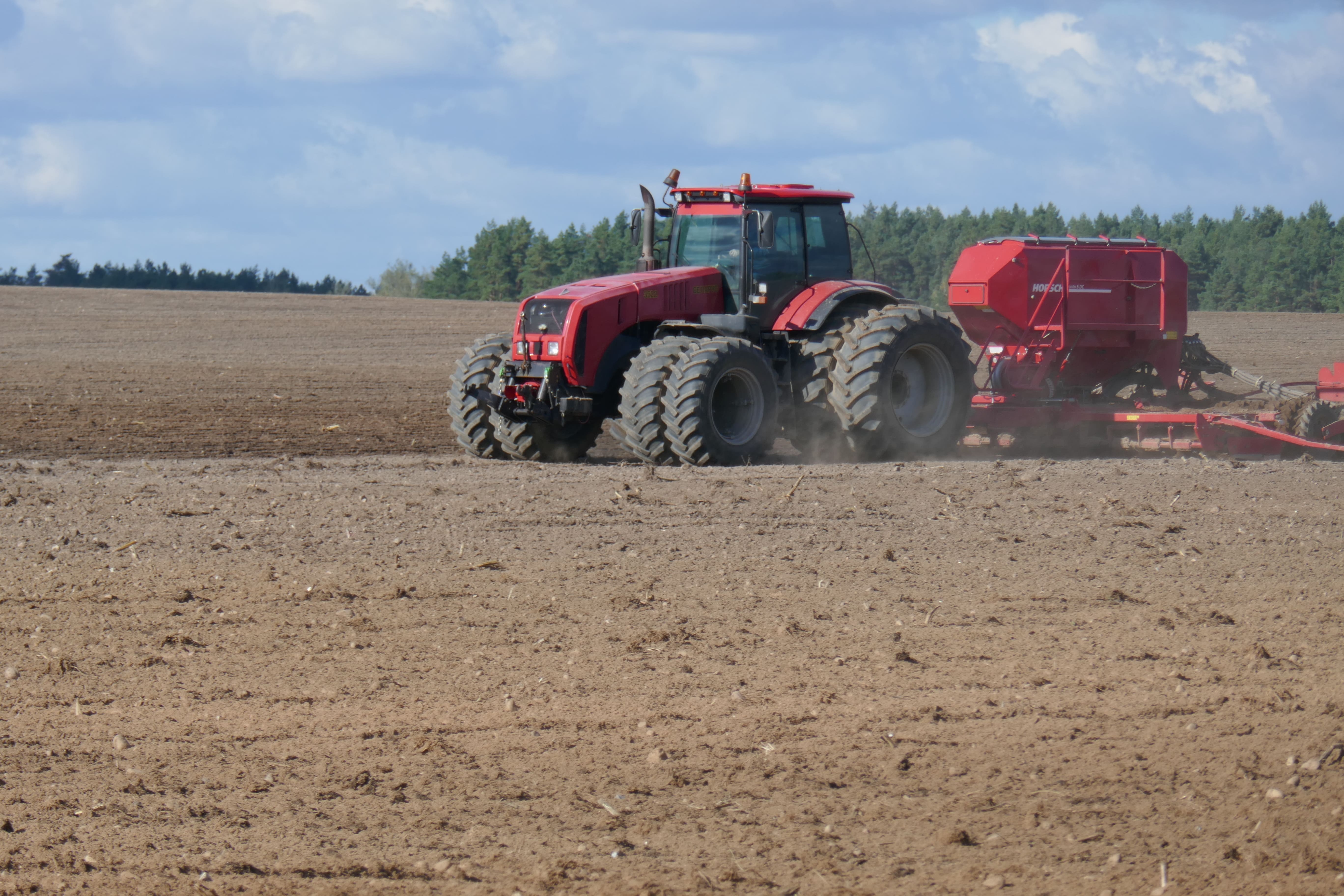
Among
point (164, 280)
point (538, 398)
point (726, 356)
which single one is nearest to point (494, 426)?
point (538, 398)

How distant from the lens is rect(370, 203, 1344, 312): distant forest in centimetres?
7581

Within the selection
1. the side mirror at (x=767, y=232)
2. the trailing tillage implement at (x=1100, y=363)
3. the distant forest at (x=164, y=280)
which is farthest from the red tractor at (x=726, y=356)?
the distant forest at (x=164, y=280)

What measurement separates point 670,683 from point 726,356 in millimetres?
6228

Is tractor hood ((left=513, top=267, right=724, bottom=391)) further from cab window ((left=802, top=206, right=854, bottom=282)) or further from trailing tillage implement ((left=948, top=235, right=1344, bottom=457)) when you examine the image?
trailing tillage implement ((left=948, top=235, right=1344, bottom=457))

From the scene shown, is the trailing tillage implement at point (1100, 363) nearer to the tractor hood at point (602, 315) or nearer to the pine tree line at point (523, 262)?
the tractor hood at point (602, 315)

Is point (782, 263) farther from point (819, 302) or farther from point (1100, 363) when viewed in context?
point (1100, 363)

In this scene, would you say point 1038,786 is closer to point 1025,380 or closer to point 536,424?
point 536,424

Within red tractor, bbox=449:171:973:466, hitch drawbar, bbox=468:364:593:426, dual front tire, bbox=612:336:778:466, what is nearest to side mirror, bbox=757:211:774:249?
red tractor, bbox=449:171:973:466

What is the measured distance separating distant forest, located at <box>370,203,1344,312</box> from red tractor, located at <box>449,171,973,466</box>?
55.0 metres

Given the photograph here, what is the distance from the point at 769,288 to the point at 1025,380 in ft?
10.7

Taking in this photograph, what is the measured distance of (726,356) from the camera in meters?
11.7

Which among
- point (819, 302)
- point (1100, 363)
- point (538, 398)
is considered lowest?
point (538, 398)

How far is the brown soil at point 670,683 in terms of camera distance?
4.13m

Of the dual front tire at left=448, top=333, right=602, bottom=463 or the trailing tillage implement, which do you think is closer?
the dual front tire at left=448, top=333, right=602, bottom=463
